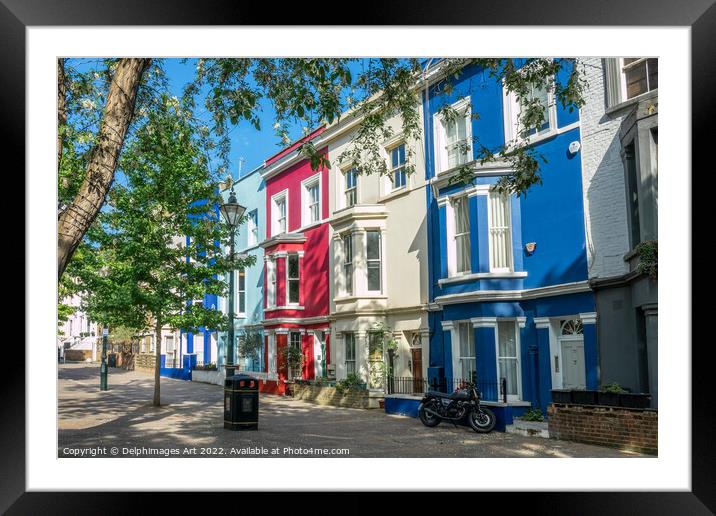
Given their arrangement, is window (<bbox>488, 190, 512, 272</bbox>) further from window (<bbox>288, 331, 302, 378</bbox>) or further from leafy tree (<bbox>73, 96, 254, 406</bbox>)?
leafy tree (<bbox>73, 96, 254, 406</bbox>)

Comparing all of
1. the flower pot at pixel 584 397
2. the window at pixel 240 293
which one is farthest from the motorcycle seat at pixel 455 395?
the window at pixel 240 293

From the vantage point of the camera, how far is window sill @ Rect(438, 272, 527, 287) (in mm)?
10289

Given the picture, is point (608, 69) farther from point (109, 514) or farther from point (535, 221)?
point (109, 514)

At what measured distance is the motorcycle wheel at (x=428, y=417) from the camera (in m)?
9.72

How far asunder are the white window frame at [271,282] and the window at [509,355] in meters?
4.85

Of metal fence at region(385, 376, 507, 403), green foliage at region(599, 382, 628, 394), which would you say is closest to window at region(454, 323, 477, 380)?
metal fence at region(385, 376, 507, 403)

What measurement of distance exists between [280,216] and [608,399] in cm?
796

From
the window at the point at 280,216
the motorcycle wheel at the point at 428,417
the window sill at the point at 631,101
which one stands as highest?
the window sill at the point at 631,101

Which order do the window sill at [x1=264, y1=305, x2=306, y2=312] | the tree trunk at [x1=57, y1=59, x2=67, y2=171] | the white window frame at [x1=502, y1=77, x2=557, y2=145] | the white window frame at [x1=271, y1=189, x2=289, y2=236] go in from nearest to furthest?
1. the tree trunk at [x1=57, y1=59, x2=67, y2=171]
2. the white window frame at [x1=502, y1=77, x2=557, y2=145]
3. the window sill at [x1=264, y1=305, x2=306, y2=312]
4. the white window frame at [x1=271, y1=189, x2=289, y2=236]

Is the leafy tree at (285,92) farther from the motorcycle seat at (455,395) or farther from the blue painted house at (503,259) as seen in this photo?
the motorcycle seat at (455,395)

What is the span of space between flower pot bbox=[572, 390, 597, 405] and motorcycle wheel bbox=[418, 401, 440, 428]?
7.30 ft

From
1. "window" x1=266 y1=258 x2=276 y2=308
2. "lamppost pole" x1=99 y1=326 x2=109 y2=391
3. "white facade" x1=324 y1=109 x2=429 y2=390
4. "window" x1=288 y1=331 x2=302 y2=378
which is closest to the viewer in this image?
"lamppost pole" x1=99 y1=326 x2=109 y2=391
